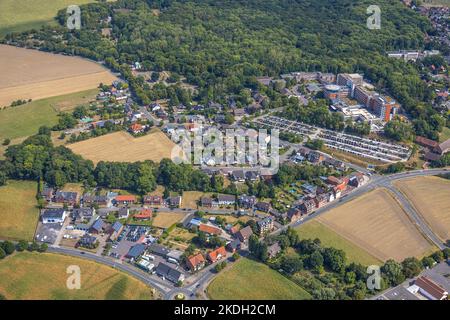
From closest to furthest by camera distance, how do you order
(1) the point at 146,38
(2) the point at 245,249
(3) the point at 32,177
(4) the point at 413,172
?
1. (2) the point at 245,249
2. (3) the point at 32,177
3. (4) the point at 413,172
4. (1) the point at 146,38

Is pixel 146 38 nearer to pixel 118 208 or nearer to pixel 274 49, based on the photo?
pixel 274 49

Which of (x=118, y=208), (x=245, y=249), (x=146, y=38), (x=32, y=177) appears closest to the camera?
(x=245, y=249)

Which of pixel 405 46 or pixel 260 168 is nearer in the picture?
pixel 260 168

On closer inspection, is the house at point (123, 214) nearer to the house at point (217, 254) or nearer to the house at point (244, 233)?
the house at point (217, 254)

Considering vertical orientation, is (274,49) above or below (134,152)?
above

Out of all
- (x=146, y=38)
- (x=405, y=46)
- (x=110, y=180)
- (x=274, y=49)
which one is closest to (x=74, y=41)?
(x=146, y=38)

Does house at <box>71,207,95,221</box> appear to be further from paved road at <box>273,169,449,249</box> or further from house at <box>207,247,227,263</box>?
paved road at <box>273,169,449,249</box>

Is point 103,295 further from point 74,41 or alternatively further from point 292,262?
point 74,41

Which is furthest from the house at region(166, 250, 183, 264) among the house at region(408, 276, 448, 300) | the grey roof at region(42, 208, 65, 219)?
the house at region(408, 276, 448, 300)

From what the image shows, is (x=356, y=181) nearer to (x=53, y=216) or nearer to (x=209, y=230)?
(x=209, y=230)
